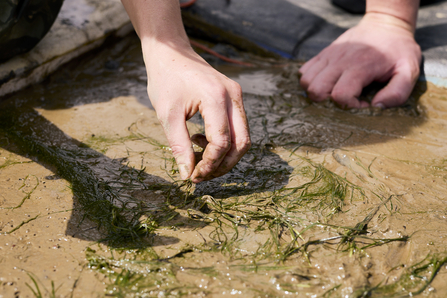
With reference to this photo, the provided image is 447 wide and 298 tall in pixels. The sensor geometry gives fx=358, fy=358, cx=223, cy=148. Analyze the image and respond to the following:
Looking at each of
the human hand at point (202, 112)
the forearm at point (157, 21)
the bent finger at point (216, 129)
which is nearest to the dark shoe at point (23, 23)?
the forearm at point (157, 21)

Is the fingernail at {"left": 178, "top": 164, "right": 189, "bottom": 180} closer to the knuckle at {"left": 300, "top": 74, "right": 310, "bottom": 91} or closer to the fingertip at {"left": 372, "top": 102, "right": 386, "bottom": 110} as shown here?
the knuckle at {"left": 300, "top": 74, "right": 310, "bottom": 91}

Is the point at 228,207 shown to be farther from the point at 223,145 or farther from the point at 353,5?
the point at 353,5

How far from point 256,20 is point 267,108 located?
1.71m

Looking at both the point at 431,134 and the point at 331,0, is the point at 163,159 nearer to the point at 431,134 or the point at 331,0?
the point at 431,134

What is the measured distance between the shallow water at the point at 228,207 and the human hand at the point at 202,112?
Answer: 276mm

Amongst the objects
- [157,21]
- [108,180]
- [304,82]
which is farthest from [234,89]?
[304,82]

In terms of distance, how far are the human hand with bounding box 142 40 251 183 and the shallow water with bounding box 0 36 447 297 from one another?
28 centimetres

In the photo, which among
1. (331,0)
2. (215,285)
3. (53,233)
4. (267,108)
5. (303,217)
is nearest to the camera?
(215,285)

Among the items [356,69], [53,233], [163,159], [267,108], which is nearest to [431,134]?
[356,69]

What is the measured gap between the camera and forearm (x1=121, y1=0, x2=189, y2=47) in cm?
183

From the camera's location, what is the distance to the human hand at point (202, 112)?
160 centimetres

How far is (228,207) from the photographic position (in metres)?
1.81

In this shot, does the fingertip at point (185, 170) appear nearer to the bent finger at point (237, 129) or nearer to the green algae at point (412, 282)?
the bent finger at point (237, 129)

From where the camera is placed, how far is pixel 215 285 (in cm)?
140
